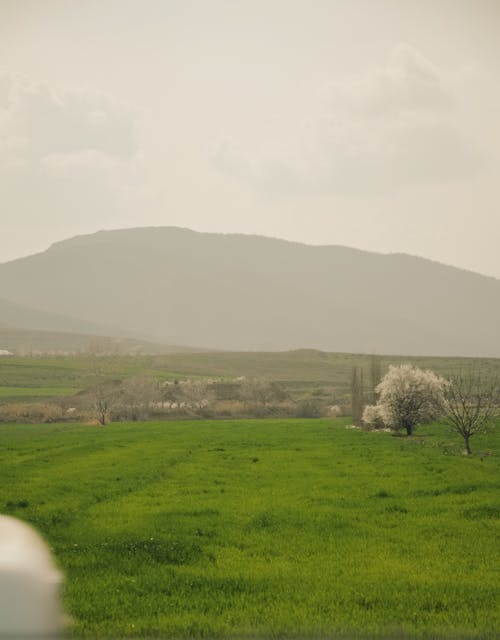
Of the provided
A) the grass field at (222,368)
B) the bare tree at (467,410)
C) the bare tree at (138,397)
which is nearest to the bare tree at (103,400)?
the bare tree at (138,397)

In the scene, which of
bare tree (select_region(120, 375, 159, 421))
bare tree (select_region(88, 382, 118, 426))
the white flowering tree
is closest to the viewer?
the white flowering tree

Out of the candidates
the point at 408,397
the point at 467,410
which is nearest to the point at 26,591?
the point at 467,410

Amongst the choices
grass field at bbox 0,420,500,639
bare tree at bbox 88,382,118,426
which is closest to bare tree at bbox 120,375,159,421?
bare tree at bbox 88,382,118,426

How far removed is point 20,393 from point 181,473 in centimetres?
7725

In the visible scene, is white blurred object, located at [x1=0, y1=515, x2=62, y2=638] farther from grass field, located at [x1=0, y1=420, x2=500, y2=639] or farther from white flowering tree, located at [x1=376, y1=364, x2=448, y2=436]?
white flowering tree, located at [x1=376, y1=364, x2=448, y2=436]

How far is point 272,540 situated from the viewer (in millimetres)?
17156

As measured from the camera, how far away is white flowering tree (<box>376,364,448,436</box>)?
4856cm

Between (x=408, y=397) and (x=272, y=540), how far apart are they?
34.0 meters

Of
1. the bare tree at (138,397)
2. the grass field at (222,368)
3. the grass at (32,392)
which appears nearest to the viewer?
the bare tree at (138,397)

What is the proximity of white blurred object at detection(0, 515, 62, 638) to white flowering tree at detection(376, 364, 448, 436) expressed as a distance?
138 feet

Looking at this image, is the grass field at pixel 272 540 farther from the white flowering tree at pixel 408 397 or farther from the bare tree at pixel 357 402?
the bare tree at pixel 357 402

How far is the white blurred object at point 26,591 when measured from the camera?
308 inches

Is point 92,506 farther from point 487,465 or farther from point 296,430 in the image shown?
point 296,430

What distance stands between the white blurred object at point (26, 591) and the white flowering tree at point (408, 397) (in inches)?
1659
